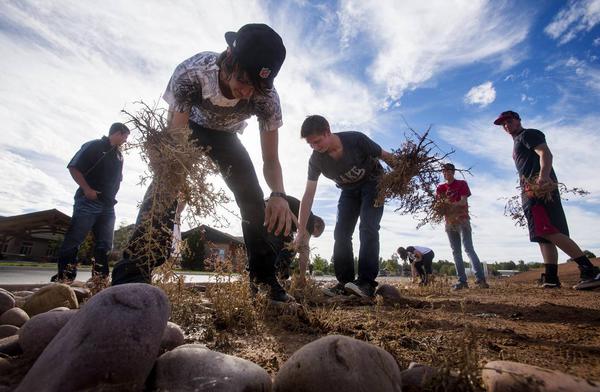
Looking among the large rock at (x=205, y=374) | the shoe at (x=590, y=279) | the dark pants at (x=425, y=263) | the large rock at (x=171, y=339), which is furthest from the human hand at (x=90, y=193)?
the dark pants at (x=425, y=263)

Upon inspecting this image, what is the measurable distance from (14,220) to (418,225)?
31.8m

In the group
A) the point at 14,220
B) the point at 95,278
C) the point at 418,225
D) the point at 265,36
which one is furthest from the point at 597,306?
the point at 14,220

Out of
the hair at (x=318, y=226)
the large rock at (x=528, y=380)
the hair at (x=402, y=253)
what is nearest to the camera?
the large rock at (x=528, y=380)

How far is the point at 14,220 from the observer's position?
26094 millimetres

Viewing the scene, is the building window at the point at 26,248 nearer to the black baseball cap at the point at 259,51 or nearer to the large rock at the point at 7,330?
the large rock at the point at 7,330

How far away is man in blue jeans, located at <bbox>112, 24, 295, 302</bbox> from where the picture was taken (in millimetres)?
2609

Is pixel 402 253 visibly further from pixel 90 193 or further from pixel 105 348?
pixel 105 348

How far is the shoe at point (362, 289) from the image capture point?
441cm

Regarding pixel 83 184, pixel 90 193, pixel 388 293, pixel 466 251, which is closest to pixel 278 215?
pixel 388 293

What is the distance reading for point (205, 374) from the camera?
3.84 ft

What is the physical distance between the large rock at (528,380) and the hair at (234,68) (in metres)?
2.34

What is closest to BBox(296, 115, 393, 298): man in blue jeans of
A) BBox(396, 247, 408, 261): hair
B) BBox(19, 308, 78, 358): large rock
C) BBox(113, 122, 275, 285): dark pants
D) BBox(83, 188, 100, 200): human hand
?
BBox(113, 122, 275, 285): dark pants

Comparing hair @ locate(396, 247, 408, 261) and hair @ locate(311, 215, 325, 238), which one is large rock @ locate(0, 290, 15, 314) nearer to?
hair @ locate(311, 215, 325, 238)

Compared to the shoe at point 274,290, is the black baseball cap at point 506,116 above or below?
above
